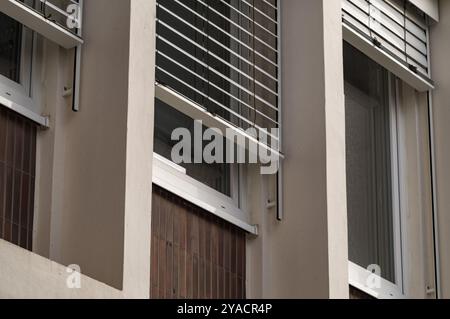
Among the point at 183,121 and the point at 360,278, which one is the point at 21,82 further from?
the point at 360,278

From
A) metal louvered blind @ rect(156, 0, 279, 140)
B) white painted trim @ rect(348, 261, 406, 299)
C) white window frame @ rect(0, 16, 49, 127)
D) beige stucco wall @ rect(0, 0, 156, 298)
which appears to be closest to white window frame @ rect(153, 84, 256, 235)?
metal louvered blind @ rect(156, 0, 279, 140)

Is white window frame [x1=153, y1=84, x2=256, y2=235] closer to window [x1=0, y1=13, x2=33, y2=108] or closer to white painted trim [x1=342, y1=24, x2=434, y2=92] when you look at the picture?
window [x1=0, y1=13, x2=33, y2=108]

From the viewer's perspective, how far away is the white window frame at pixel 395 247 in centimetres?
741

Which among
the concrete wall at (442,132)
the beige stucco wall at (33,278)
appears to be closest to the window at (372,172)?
the concrete wall at (442,132)

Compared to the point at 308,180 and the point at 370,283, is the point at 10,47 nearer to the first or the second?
the point at 308,180

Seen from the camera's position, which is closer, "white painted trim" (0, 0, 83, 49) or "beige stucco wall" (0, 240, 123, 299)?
"beige stucco wall" (0, 240, 123, 299)

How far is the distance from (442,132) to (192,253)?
8.37ft

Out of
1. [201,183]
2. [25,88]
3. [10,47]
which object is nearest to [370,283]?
[201,183]

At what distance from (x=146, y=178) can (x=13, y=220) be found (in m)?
0.57

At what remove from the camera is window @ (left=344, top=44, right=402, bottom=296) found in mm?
7680

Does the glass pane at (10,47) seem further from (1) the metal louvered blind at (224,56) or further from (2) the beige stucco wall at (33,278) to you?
(2) the beige stucco wall at (33,278)

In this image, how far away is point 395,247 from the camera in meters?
7.97

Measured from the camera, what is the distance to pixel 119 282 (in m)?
5.21
